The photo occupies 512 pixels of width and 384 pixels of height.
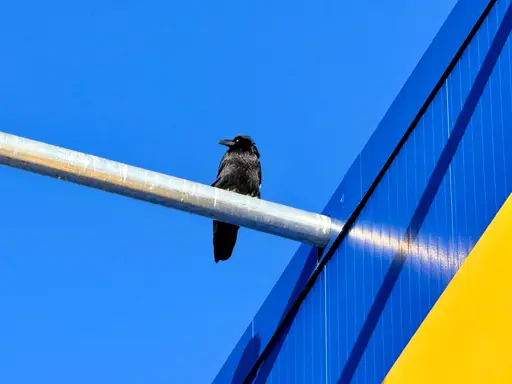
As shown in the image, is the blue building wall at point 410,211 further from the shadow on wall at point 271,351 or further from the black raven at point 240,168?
the black raven at point 240,168

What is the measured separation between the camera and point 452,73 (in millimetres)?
7660

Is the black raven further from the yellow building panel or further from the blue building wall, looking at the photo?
the yellow building panel

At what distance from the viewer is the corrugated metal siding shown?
682 centimetres

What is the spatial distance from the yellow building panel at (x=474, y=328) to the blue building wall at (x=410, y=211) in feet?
2.85

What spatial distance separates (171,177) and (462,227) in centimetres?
184

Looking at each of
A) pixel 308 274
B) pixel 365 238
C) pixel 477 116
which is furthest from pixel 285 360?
pixel 477 116

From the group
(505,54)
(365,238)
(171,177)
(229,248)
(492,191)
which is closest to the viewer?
(492,191)

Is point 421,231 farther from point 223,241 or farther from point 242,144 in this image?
point 242,144

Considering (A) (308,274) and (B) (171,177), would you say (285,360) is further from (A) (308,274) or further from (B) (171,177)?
(B) (171,177)

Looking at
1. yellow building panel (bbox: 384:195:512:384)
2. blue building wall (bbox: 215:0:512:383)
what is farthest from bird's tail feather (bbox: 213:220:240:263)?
yellow building panel (bbox: 384:195:512:384)

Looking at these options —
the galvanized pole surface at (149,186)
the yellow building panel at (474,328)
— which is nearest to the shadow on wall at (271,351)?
the galvanized pole surface at (149,186)

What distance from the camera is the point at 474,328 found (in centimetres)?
545

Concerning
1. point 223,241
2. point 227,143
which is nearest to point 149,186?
point 223,241

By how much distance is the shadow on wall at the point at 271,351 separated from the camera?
29.6 feet
